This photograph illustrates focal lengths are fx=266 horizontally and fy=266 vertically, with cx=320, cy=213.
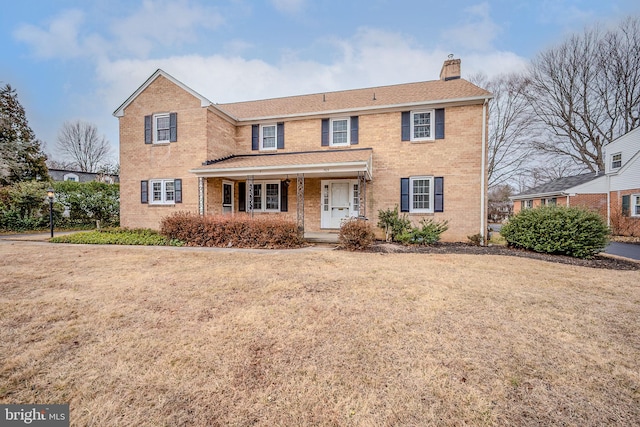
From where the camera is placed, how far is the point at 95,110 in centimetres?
3288

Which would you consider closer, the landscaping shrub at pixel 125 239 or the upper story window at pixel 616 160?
the landscaping shrub at pixel 125 239

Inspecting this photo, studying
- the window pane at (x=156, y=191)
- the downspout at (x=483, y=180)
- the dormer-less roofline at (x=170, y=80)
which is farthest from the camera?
the window pane at (x=156, y=191)

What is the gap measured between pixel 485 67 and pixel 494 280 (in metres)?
25.2

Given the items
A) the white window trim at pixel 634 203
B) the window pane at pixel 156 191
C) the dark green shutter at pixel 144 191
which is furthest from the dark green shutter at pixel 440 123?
the dark green shutter at pixel 144 191

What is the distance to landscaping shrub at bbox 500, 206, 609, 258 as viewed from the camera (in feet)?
27.0

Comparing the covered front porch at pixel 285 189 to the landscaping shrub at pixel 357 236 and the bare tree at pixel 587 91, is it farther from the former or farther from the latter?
the bare tree at pixel 587 91

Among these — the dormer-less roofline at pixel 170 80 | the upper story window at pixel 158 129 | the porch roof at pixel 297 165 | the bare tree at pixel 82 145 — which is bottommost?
the porch roof at pixel 297 165

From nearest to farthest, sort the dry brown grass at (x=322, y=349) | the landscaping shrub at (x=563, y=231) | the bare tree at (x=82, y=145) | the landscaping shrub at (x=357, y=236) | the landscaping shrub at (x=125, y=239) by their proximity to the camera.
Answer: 1. the dry brown grass at (x=322, y=349)
2. the landscaping shrub at (x=563, y=231)
3. the landscaping shrub at (x=357, y=236)
4. the landscaping shrub at (x=125, y=239)
5. the bare tree at (x=82, y=145)

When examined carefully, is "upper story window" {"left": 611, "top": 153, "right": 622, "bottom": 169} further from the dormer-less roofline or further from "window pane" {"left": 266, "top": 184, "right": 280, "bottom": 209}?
the dormer-less roofline

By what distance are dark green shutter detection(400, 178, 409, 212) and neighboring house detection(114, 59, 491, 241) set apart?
0.14 feet

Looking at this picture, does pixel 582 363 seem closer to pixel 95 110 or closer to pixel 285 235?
pixel 285 235

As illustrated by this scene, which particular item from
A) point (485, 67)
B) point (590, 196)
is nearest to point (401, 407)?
point (590, 196)

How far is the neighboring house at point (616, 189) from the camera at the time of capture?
15.5m

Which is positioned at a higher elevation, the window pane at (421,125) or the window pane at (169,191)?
the window pane at (421,125)
